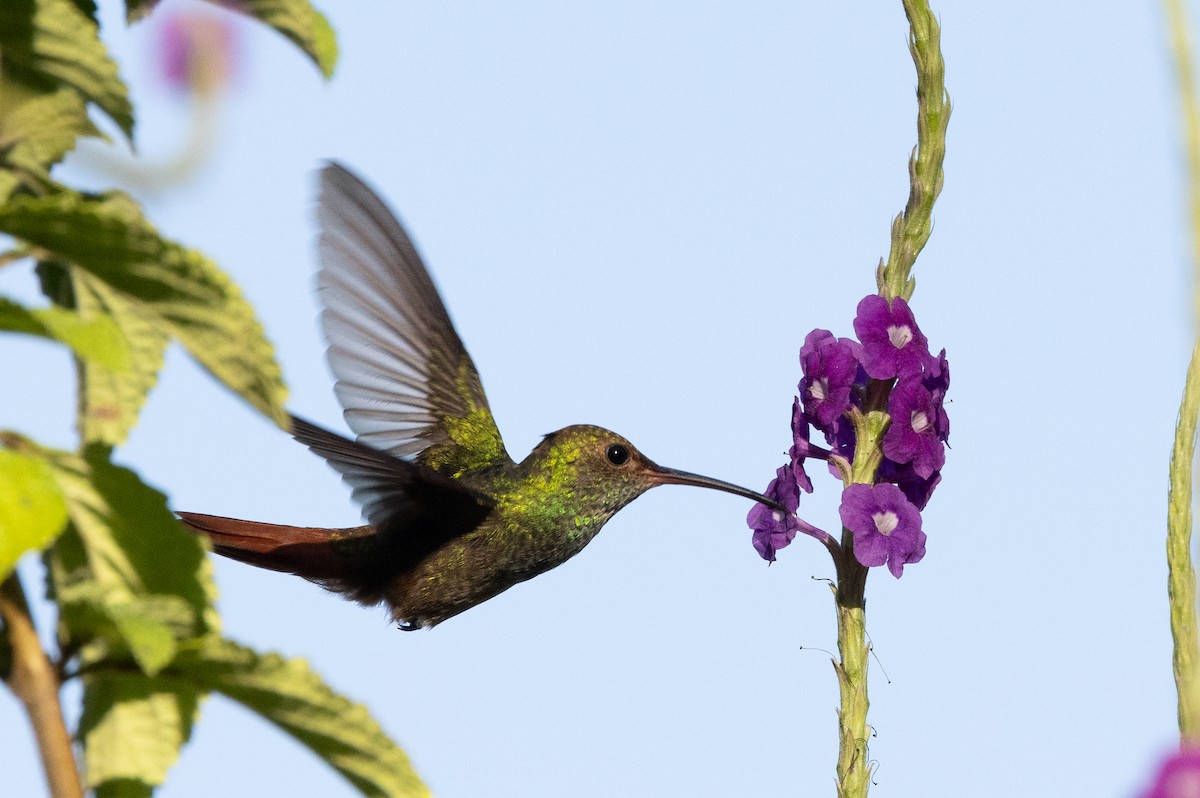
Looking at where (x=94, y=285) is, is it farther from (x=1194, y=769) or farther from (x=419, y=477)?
(x=419, y=477)

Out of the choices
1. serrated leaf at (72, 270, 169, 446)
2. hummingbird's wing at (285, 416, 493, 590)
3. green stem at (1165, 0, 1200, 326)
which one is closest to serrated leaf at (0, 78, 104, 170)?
serrated leaf at (72, 270, 169, 446)

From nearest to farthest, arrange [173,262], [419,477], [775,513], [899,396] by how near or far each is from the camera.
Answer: [173,262] → [899,396] → [775,513] → [419,477]

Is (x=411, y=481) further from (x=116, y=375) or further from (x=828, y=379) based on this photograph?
(x=116, y=375)

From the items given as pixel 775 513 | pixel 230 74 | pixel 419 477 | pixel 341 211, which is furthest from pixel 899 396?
pixel 230 74

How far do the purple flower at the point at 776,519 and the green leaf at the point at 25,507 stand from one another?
96.4 inches

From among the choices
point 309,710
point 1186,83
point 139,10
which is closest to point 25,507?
point 309,710

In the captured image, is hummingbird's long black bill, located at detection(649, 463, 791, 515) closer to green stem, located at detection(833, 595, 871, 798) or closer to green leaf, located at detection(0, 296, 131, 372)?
green stem, located at detection(833, 595, 871, 798)

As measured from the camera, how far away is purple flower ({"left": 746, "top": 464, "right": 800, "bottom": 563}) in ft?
10.9

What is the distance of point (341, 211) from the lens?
12.4ft

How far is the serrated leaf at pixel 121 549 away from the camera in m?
1.21

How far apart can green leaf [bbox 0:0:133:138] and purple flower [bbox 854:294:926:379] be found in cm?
208

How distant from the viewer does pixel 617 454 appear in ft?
14.0

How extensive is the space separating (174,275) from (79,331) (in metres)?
0.15

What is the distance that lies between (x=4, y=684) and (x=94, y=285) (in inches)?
15.3
